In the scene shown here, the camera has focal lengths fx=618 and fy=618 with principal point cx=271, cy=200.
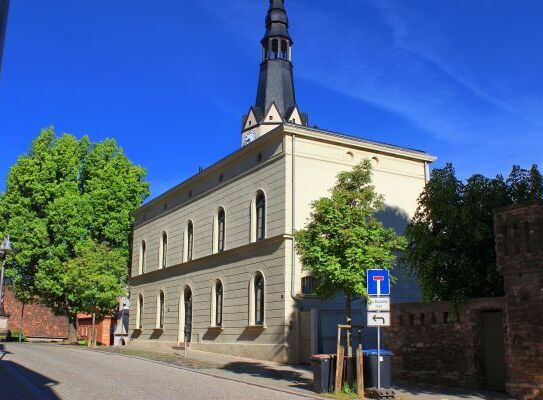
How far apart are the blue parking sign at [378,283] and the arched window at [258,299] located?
11.6m

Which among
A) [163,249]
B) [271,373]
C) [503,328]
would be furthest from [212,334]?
[503,328]

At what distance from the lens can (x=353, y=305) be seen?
24.0 m

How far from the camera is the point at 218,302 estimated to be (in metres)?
28.8

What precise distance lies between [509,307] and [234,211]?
16433 millimetres

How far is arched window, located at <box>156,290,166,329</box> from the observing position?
1373 inches

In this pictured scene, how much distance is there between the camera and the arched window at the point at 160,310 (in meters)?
34.9

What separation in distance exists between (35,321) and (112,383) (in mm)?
47965

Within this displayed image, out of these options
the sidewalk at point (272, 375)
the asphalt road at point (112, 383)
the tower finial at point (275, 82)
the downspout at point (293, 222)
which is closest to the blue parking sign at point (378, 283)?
the sidewalk at point (272, 375)

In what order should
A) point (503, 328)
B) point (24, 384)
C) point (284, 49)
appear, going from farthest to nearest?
point (284, 49)
point (24, 384)
point (503, 328)

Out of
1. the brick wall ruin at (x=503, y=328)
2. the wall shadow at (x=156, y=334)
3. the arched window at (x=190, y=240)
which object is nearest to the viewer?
the brick wall ruin at (x=503, y=328)

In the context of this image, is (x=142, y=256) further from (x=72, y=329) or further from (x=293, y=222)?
(x=293, y=222)

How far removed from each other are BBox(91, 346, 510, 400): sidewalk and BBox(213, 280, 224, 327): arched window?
1.59 metres

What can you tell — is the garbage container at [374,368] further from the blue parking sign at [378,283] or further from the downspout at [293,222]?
the downspout at [293,222]

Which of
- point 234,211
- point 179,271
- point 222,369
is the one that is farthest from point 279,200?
point 179,271
